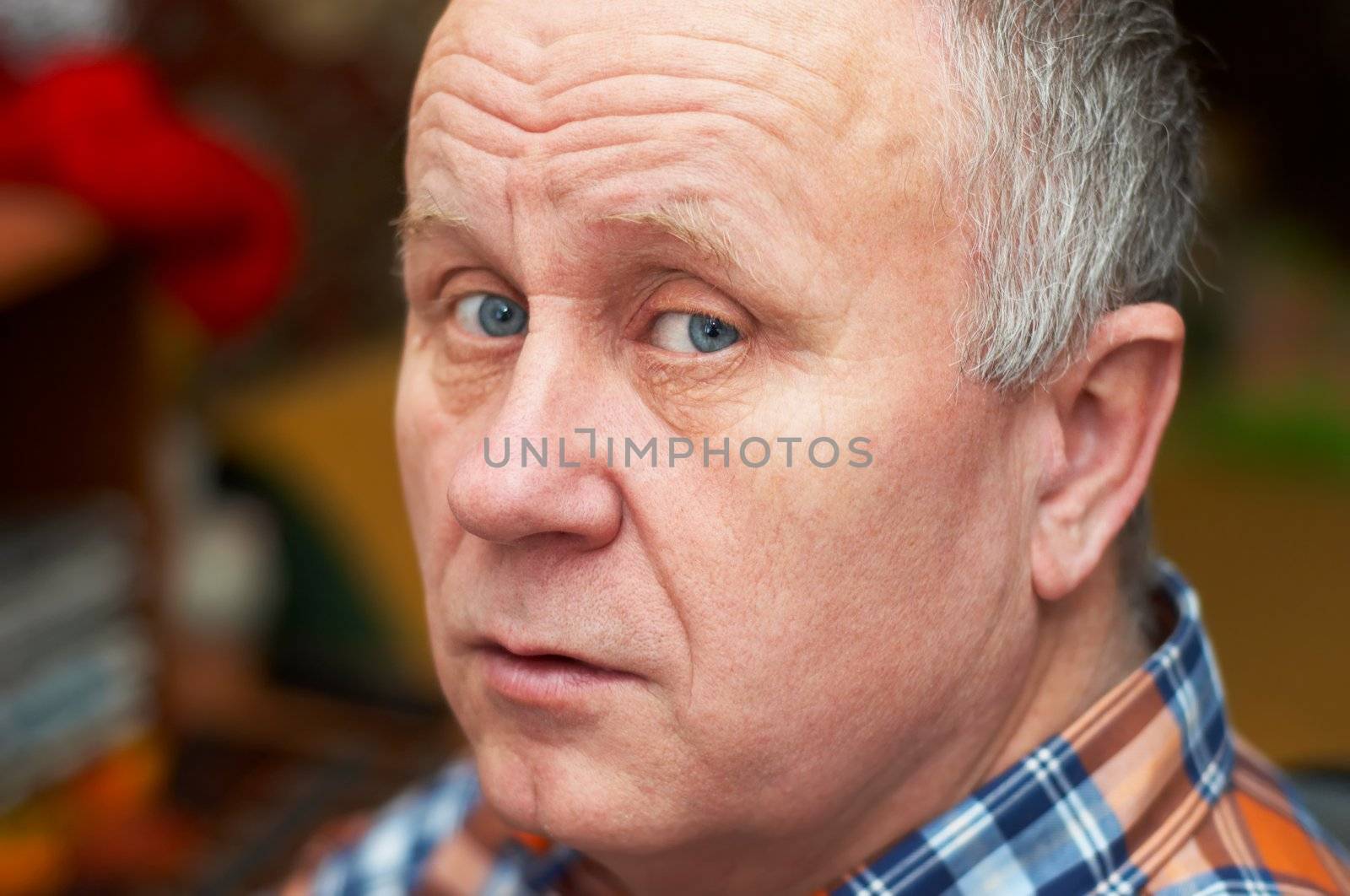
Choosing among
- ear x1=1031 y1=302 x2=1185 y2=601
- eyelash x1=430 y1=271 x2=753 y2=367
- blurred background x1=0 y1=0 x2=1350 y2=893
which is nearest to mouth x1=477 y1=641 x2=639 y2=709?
eyelash x1=430 y1=271 x2=753 y2=367

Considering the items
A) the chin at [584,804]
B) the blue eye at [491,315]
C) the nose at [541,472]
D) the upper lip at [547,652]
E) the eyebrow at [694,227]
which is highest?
the eyebrow at [694,227]

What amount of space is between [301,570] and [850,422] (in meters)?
2.26

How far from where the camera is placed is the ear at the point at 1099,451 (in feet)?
3.62

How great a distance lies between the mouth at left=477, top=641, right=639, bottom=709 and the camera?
3.50ft

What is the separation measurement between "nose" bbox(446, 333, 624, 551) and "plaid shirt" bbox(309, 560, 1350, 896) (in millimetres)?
347

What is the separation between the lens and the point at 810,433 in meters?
1.03

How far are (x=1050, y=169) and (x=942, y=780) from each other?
46 centimetres

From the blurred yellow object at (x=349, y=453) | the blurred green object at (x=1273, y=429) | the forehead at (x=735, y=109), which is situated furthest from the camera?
the blurred green object at (x=1273, y=429)

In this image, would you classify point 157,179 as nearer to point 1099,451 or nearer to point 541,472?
point 541,472

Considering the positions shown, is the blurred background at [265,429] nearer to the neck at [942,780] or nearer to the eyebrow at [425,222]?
the eyebrow at [425,222]

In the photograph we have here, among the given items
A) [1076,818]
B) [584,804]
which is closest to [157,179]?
[584,804]

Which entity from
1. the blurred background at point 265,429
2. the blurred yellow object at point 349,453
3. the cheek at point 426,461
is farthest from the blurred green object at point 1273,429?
the cheek at point 426,461

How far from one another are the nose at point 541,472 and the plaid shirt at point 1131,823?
347mm

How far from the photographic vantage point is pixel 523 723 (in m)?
1.10
